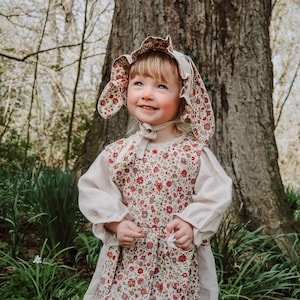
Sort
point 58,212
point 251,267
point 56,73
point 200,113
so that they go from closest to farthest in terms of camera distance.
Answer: point 200,113
point 251,267
point 58,212
point 56,73

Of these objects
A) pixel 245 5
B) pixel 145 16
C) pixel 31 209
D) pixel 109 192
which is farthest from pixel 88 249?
pixel 245 5

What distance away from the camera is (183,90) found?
187 centimetres

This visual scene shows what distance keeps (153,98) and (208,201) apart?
0.44 metres

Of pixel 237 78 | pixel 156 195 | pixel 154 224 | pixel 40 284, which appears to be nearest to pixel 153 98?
pixel 156 195

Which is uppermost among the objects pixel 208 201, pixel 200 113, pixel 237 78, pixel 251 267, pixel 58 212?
pixel 237 78

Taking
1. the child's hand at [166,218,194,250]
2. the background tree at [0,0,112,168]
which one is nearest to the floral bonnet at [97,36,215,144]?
the child's hand at [166,218,194,250]

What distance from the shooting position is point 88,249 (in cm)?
313

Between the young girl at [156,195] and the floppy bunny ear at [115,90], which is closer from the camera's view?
the young girl at [156,195]

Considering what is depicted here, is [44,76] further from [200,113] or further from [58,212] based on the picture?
[200,113]

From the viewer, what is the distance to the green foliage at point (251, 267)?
2.73 m

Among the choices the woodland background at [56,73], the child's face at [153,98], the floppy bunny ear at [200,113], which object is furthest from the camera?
the woodland background at [56,73]

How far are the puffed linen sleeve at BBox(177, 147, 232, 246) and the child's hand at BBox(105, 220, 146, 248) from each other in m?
0.16

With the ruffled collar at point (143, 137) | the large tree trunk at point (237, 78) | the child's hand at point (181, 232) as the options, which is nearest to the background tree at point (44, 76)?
the large tree trunk at point (237, 78)

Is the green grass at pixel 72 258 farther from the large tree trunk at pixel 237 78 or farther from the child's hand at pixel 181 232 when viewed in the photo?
the child's hand at pixel 181 232
